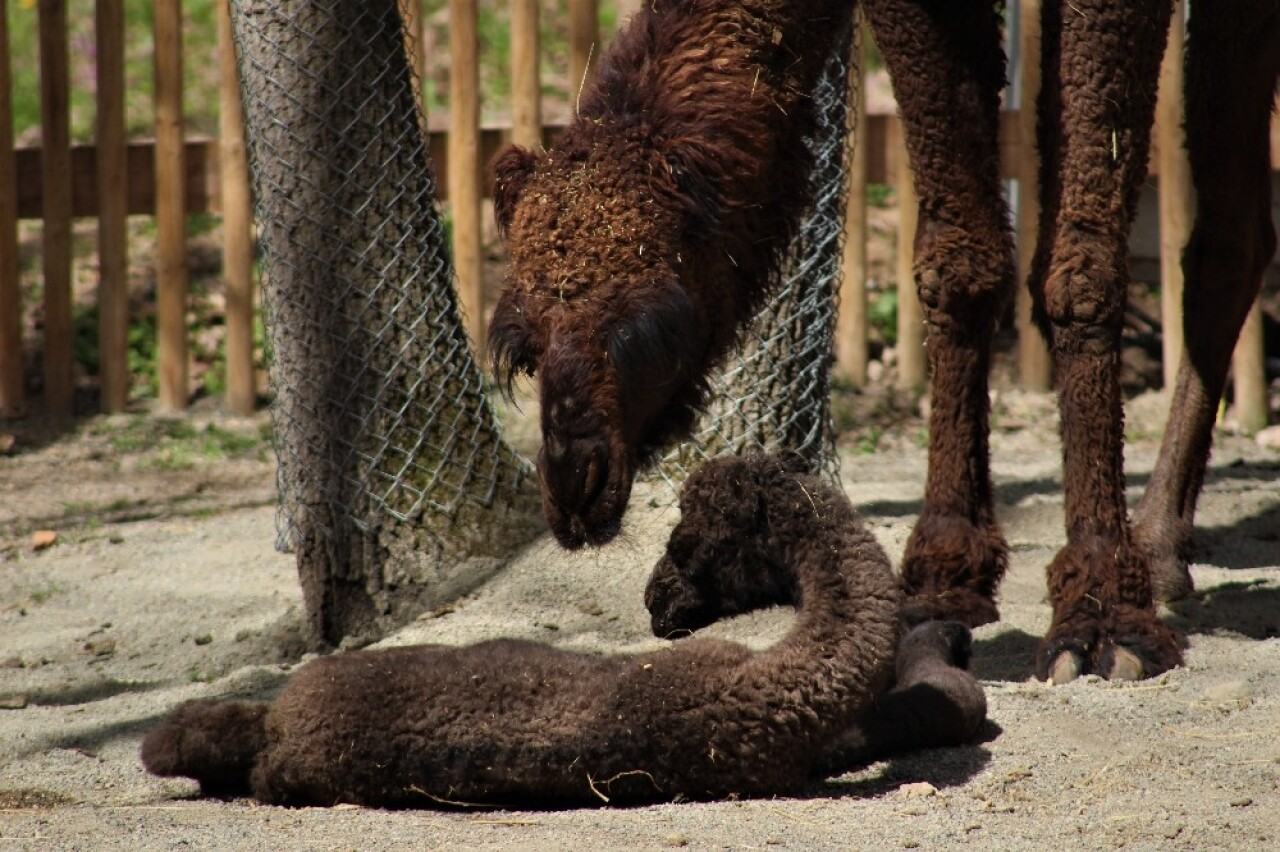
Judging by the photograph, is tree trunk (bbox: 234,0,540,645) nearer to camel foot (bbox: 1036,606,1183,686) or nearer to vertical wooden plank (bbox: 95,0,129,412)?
camel foot (bbox: 1036,606,1183,686)

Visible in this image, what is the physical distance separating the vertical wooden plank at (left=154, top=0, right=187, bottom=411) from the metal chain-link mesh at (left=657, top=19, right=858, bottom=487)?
341 centimetres

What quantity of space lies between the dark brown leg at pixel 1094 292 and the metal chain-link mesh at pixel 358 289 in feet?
3.29

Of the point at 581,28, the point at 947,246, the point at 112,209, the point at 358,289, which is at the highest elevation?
the point at 581,28

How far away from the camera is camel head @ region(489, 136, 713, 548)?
3.08 meters

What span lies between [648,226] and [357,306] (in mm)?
1804

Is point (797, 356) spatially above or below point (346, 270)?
below

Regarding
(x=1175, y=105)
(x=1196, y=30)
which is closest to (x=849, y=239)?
(x=1175, y=105)

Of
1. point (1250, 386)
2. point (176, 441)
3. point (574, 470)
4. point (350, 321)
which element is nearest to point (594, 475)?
point (574, 470)

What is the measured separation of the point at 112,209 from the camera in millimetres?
7465

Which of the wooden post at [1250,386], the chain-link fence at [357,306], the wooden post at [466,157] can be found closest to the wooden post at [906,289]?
the wooden post at [1250,386]

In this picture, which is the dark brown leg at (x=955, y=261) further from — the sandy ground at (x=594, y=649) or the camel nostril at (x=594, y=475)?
the camel nostril at (x=594, y=475)

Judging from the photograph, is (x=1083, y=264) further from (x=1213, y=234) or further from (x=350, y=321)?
(x=350, y=321)

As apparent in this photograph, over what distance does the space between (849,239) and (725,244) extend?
4.45m

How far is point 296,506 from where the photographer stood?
4.74 meters
